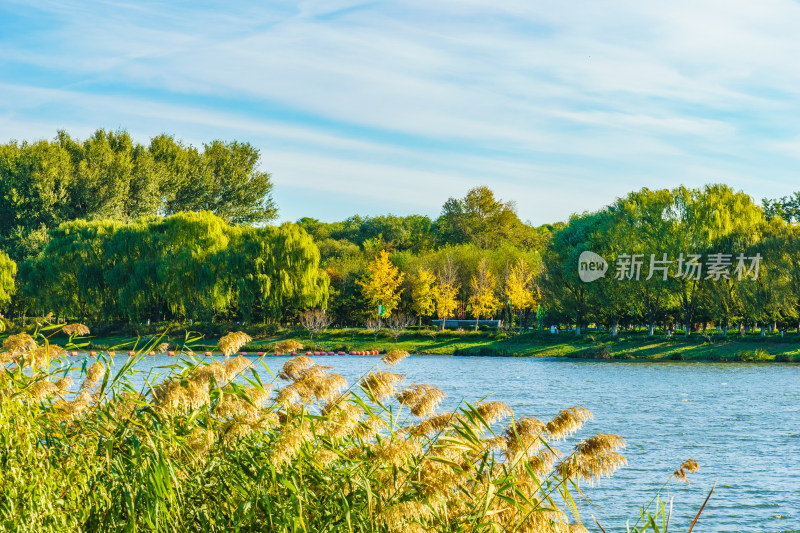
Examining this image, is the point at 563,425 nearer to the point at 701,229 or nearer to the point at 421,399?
the point at 421,399

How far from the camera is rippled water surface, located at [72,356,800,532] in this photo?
12.7m

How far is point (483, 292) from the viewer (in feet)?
189

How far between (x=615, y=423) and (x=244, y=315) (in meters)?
34.5

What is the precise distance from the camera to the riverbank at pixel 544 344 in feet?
139

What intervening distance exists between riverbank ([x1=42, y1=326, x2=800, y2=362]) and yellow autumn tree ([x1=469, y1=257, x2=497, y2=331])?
15.3 ft

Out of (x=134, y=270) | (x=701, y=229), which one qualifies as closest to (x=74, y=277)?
(x=134, y=270)

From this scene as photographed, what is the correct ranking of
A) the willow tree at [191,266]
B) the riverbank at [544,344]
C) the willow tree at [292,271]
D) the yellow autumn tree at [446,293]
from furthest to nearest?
the yellow autumn tree at [446,293] → the willow tree at [292,271] → the willow tree at [191,266] → the riverbank at [544,344]

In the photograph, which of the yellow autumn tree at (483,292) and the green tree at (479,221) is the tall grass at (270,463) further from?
the green tree at (479,221)

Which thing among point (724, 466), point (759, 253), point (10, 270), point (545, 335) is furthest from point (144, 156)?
point (724, 466)

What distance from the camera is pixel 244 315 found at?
51125 mm

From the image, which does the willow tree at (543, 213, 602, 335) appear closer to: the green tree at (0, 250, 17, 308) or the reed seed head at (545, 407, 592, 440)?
the green tree at (0, 250, 17, 308)

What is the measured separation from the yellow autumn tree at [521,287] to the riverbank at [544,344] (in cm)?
383

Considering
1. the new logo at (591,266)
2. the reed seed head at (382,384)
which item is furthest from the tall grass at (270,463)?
the new logo at (591,266)

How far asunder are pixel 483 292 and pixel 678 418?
36037mm
